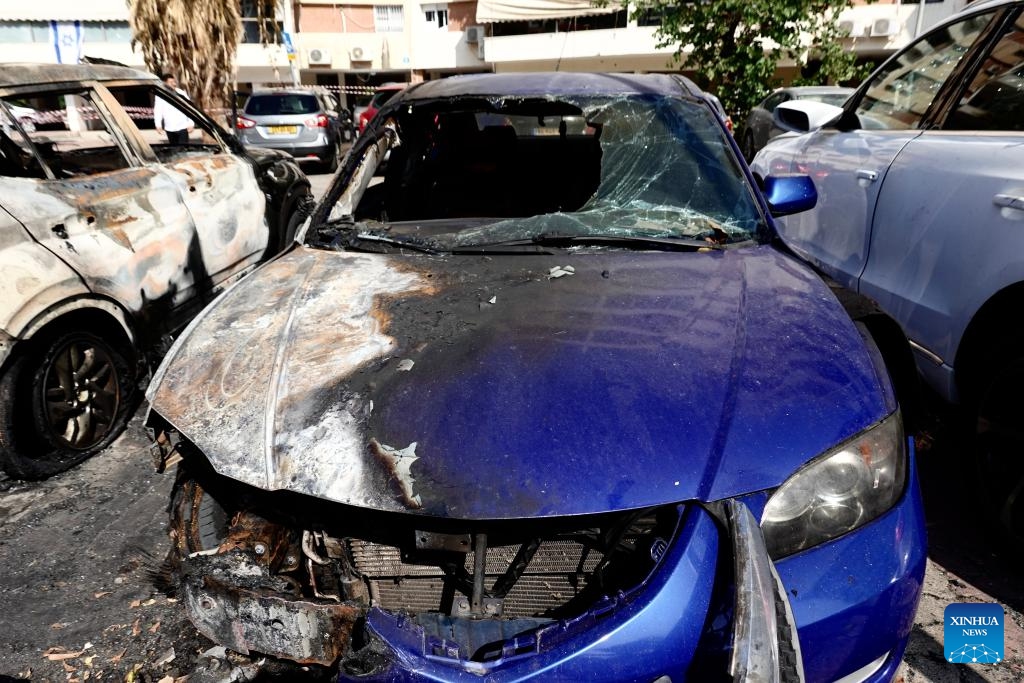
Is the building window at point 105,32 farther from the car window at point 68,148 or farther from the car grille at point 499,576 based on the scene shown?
the car grille at point 499,576

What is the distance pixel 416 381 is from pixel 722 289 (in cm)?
99

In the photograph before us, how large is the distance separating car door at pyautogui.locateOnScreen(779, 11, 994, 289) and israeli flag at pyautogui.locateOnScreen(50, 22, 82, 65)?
94.0 feet

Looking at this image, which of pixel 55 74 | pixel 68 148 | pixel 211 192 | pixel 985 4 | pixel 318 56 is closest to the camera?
pixel 985 4

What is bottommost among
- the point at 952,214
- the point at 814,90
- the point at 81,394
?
the point at 81,394

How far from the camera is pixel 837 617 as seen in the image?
146cm

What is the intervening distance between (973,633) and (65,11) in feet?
101

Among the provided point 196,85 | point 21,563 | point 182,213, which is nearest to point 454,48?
point 196,85

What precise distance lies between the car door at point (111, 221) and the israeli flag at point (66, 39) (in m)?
25.8

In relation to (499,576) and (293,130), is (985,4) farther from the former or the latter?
(293,130)

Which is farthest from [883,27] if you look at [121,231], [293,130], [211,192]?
[121,231]

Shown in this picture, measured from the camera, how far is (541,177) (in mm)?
3336

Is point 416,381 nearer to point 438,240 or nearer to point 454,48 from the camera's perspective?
point 438,240

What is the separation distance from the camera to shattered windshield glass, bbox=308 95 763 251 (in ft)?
8.73

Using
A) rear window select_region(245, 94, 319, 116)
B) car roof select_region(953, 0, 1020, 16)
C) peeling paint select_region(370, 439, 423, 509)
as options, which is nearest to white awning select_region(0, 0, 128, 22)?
rear window select_region(245, 94, 319, 116)
